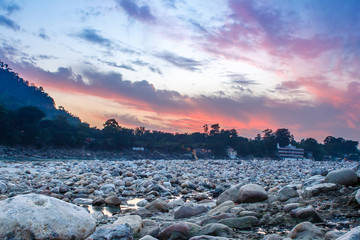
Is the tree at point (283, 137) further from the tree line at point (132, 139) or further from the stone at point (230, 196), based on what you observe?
the stone at point (230, 196)

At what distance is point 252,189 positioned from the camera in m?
6.08

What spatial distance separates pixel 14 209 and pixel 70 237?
0.72 metres

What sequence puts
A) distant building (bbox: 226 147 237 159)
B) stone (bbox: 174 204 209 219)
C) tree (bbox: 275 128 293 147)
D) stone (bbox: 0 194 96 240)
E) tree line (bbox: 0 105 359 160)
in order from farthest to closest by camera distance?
1. tree (bbox: 275 128 293 147)
2. distant building (bbox: 226 147 237 159)
3. tree line (bbox: 0 105 359 160)
4. stone (bbox: 174 204 209 219)
5. stone (bbox: 0 194 96 240)

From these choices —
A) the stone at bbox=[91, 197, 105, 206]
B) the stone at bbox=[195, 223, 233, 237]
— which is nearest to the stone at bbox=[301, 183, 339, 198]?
the stone at bbox=[195, 223, 233, 237]

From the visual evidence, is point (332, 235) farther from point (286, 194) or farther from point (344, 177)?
point (344, 177)

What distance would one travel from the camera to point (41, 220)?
323cm

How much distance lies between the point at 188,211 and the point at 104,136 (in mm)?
62296

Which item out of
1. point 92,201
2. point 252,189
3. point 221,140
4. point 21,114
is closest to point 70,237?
point 92,201

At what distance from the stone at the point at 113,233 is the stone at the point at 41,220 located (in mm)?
186

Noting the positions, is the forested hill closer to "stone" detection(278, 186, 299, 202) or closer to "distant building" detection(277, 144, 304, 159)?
"distant building" detection(277, 144, 304, 159)

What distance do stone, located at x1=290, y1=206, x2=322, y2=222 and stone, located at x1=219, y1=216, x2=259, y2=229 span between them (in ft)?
2.03

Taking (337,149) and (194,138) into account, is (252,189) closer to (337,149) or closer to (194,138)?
(194,138)

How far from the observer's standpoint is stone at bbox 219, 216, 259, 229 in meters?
4.31

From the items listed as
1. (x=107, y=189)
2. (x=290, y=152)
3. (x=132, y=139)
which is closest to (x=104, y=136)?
(x=132, y=139)
